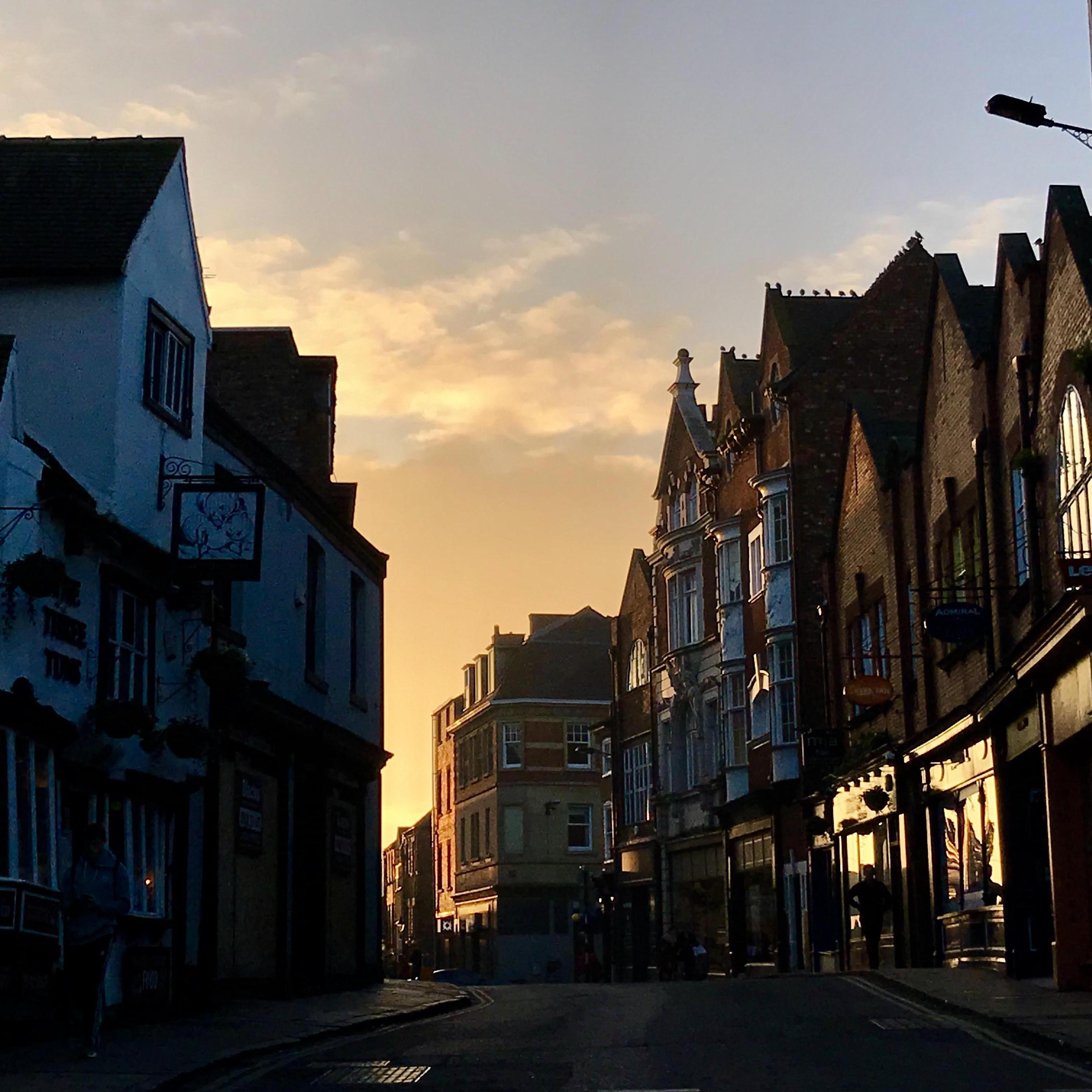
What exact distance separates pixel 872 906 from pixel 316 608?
396 inches

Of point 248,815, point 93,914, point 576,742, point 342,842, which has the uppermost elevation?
point 576,742

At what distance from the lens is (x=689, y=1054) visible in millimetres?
12859

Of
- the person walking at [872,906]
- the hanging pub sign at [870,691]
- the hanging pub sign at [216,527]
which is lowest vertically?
the person walking at [872,906]

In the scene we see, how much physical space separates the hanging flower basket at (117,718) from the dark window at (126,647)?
41cm

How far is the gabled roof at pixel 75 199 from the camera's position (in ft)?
63.1

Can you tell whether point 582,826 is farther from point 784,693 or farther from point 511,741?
point 784,693

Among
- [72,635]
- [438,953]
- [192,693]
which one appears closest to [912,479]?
[192,693]

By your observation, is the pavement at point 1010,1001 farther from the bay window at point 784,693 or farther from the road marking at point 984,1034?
the bay window at point 784,693

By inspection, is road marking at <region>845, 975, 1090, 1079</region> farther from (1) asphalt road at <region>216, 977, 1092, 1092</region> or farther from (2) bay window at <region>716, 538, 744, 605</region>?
(2) bay window at <region>716, 538, 744, 605</region>

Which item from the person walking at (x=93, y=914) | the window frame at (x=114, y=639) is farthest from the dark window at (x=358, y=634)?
the person walking at (x=93, y=914)

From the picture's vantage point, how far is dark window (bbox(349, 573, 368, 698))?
102 ft

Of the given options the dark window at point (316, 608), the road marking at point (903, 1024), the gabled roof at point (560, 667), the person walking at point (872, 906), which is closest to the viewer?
the road marking at point (903, 1024)

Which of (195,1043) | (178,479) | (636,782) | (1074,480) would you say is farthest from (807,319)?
(195,1043)

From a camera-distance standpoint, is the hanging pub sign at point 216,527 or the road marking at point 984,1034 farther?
the hanging pub sign at point 216,527
